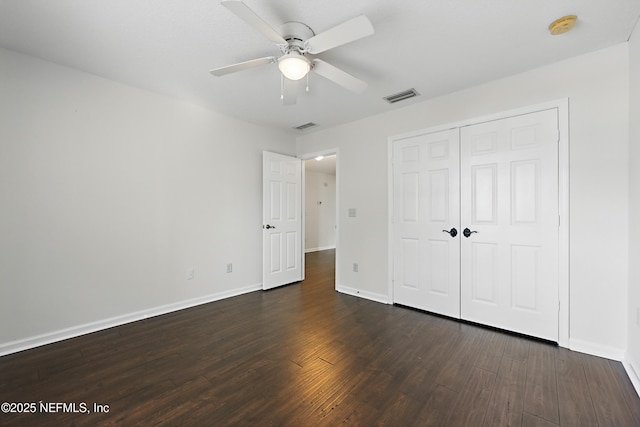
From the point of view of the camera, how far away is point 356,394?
173 cm

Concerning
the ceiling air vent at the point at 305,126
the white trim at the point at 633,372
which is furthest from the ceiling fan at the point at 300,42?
the white trim at the point at 633,372

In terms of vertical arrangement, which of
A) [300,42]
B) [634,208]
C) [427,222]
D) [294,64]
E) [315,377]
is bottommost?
[315,377]

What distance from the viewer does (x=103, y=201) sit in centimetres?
272

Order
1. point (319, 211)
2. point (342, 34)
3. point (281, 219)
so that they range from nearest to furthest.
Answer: point (342, 34) → point (281, 219) → point (319, 211)

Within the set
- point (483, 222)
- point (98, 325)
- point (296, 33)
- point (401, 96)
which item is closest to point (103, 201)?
point (98, 325)

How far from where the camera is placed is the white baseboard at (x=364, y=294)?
3523 millimetres

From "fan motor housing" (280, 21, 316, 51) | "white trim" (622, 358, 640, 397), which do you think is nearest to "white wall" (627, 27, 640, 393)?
"white trim" (622, 358, 640, 397)

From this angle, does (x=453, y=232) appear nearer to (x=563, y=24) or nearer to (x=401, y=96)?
(x=401, y=96)

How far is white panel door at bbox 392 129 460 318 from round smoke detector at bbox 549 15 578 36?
1141mm

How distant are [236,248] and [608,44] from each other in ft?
14.3

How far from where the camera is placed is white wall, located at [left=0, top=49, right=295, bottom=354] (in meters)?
2.29

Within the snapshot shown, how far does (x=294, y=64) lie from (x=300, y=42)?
205 millimetres

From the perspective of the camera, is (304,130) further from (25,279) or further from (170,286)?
(25,279)

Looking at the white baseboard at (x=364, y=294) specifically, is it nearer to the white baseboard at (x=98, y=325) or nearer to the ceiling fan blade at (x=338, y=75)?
the white baseboard at (x=98, y=325)
